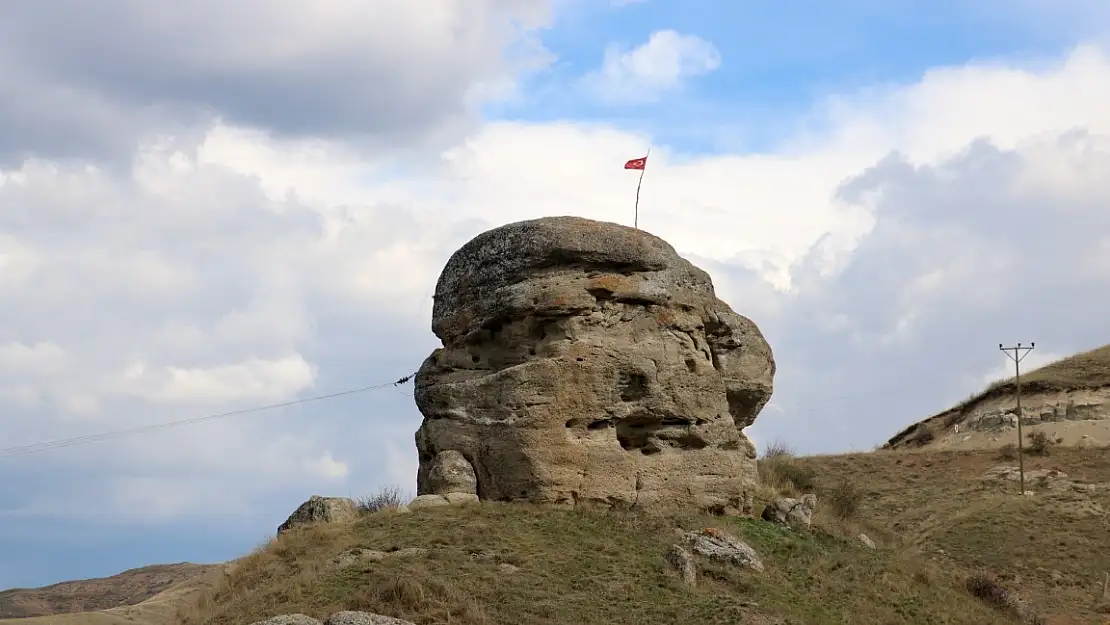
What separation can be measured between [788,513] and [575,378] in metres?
5.20

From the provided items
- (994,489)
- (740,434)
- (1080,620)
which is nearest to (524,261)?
(740,434)

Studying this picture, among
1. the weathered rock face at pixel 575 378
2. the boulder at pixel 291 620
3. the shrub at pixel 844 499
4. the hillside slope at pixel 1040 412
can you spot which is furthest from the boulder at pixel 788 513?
the hillside slope at pixel 1040 412

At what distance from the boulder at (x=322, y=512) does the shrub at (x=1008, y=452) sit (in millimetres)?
28674

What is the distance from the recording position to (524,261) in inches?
786

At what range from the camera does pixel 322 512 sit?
19.3 metres

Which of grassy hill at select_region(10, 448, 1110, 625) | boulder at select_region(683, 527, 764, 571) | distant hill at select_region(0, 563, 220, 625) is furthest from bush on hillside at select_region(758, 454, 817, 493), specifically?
distant hill at select_region(0, 563, 220, 625)

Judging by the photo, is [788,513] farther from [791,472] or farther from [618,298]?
[791,472]

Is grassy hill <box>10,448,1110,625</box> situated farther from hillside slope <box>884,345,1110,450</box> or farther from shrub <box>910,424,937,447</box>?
shrub <box>910,424,937,447</box>

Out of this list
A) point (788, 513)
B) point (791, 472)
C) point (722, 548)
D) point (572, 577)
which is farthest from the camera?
point (791, 472)

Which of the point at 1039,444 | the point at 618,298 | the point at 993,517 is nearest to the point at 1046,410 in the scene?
the point at 1039,444

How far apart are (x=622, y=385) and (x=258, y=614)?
6940 mm

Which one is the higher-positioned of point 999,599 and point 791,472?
point 791,472

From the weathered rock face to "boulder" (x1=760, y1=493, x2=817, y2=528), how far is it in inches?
32.1

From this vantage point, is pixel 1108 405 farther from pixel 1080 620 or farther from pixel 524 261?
pixel 524 261
